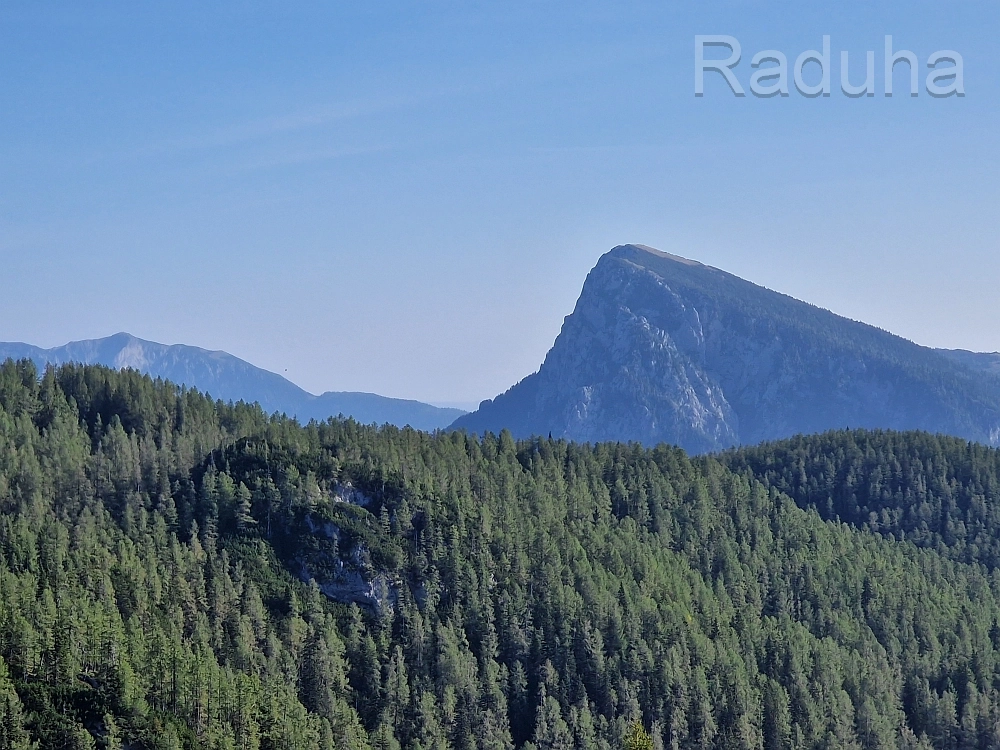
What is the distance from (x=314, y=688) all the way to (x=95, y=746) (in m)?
50.7

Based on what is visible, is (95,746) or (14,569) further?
(14,569)

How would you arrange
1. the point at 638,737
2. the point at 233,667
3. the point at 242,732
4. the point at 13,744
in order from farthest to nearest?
the point at 233,667 < the point at 242,732 < the point at 638,737 < the point at 13,744

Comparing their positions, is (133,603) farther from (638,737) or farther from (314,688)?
(638,737)

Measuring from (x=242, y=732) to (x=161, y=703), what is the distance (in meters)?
10.7

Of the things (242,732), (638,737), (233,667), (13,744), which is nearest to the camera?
(13,744)

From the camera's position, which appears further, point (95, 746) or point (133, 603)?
point (133, 603)

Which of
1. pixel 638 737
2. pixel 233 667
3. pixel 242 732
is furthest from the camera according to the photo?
pixel 233 667

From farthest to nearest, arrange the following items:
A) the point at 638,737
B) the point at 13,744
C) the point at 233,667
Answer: the point at 233,667
the point at 638,737
the point at 13,744

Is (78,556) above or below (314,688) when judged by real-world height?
above

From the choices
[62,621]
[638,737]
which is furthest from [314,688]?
[638,737]

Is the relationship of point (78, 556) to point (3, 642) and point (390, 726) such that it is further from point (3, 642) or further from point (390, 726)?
point (390, 726)

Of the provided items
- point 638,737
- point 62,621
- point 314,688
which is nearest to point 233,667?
point 314,688

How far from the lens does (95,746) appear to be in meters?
152

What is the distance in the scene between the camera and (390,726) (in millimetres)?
199125
